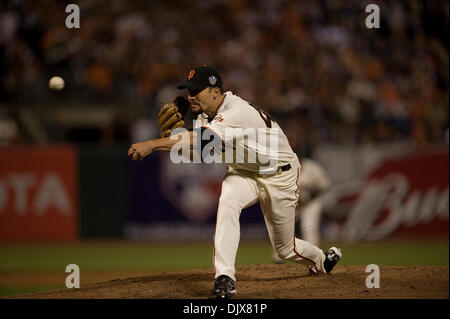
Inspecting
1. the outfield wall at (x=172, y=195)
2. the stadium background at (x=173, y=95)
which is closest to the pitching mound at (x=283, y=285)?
the stadium background at (x=173, y=95)

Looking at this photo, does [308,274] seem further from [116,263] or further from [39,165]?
[39,165]

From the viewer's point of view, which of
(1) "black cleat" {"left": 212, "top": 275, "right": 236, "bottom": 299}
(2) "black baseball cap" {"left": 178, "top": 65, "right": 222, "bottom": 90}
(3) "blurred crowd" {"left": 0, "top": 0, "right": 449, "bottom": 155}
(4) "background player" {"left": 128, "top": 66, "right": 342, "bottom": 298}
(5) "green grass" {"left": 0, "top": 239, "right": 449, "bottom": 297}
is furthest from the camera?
(3) "blurred crowd" {"left": 0, "top": 0, "right": 449, "bottom": 155}

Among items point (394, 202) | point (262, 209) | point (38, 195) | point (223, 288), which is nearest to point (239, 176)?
point (262, 209)

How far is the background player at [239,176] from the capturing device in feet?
15.8

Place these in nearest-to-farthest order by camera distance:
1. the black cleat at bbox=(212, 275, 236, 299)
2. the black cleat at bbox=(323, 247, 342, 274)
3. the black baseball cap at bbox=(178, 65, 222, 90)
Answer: the black cleat at bbox=(212, 275, 236, 299), the black baseball cap at bbox=(178, 65, 222, 90), the black cleat at bbox=(323, 247, 342, 274)

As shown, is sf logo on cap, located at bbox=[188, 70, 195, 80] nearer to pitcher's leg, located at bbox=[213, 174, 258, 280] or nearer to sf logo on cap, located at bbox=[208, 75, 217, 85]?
sf logo on cap, located at bbox=[208, 75, 217, 85]

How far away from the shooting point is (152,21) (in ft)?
49.0

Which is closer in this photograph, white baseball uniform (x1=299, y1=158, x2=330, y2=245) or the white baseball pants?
the white baseball pants

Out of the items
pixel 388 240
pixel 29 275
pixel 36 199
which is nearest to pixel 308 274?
pixel 29 275

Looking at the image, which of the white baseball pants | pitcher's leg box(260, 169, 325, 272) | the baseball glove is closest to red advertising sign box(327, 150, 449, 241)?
the white baseball pants

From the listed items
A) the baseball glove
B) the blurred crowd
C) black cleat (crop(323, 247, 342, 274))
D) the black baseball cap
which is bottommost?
black cleat (crop(323, 247, 342, 274))

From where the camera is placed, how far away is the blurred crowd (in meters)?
12.9

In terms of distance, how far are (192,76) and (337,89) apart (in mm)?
8976

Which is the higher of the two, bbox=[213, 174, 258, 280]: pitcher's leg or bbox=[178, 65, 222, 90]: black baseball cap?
bbox=[178, 65, 222, 90]: black baseball cap
